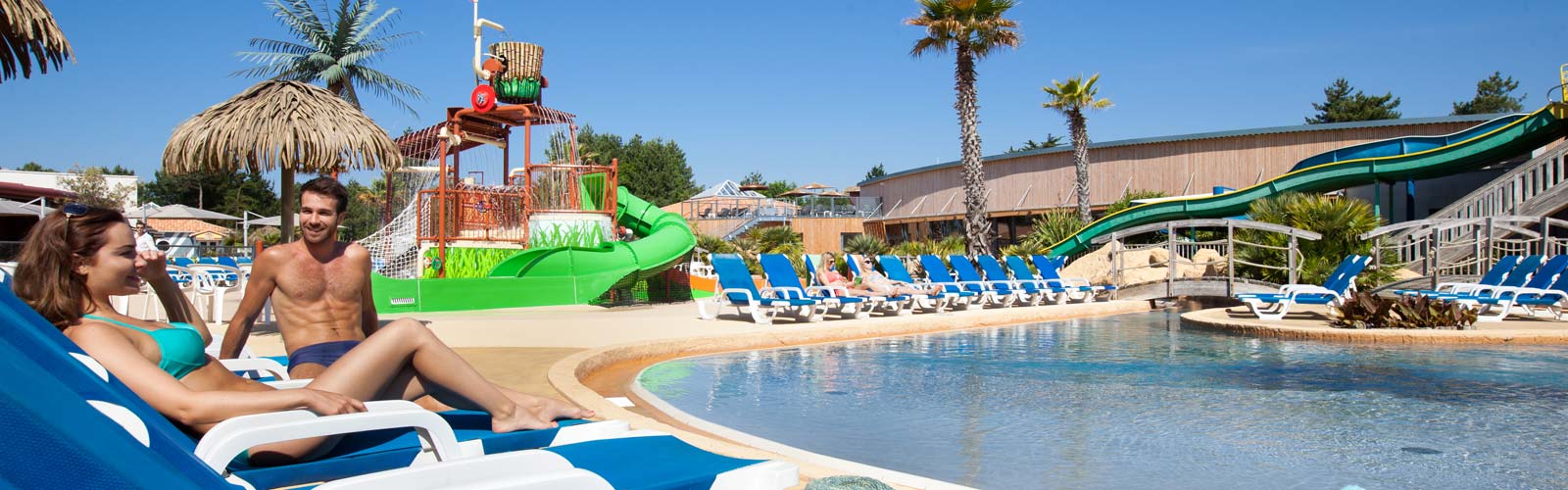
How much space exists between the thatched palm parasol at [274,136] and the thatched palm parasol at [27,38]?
115 cm

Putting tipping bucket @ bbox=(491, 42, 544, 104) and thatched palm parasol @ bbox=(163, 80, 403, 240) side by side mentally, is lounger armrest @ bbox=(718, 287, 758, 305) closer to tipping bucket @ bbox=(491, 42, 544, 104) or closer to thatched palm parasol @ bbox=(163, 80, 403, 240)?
thatched palm parasol @ bbox=(163, 80, 403, 240)

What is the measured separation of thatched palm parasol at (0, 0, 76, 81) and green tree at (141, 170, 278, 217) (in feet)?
164

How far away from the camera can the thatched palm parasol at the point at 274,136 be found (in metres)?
8.88

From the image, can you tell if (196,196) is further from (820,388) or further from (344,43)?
(820,388)

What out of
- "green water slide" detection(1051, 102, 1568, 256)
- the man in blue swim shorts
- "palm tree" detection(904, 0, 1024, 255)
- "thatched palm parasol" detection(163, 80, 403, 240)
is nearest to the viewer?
the man in blue swim shorts

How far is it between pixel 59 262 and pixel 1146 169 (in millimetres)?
31871

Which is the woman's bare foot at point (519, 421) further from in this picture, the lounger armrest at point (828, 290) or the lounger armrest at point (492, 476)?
the lounger armrest at point (828, 290)

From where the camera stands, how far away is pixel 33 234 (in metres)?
2.71

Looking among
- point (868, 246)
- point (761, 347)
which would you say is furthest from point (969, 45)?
point (761, 347)

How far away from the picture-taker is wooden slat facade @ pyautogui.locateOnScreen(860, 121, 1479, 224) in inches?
1126

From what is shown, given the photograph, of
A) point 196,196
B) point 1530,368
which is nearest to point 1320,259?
point 1530,368

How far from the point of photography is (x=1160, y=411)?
5.86 m

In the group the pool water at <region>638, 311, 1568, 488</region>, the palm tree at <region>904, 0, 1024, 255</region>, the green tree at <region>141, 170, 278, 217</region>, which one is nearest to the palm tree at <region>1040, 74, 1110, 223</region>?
the palm tree at <region>904, 0, 1024, 255</region>

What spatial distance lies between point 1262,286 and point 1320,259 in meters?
2.18
